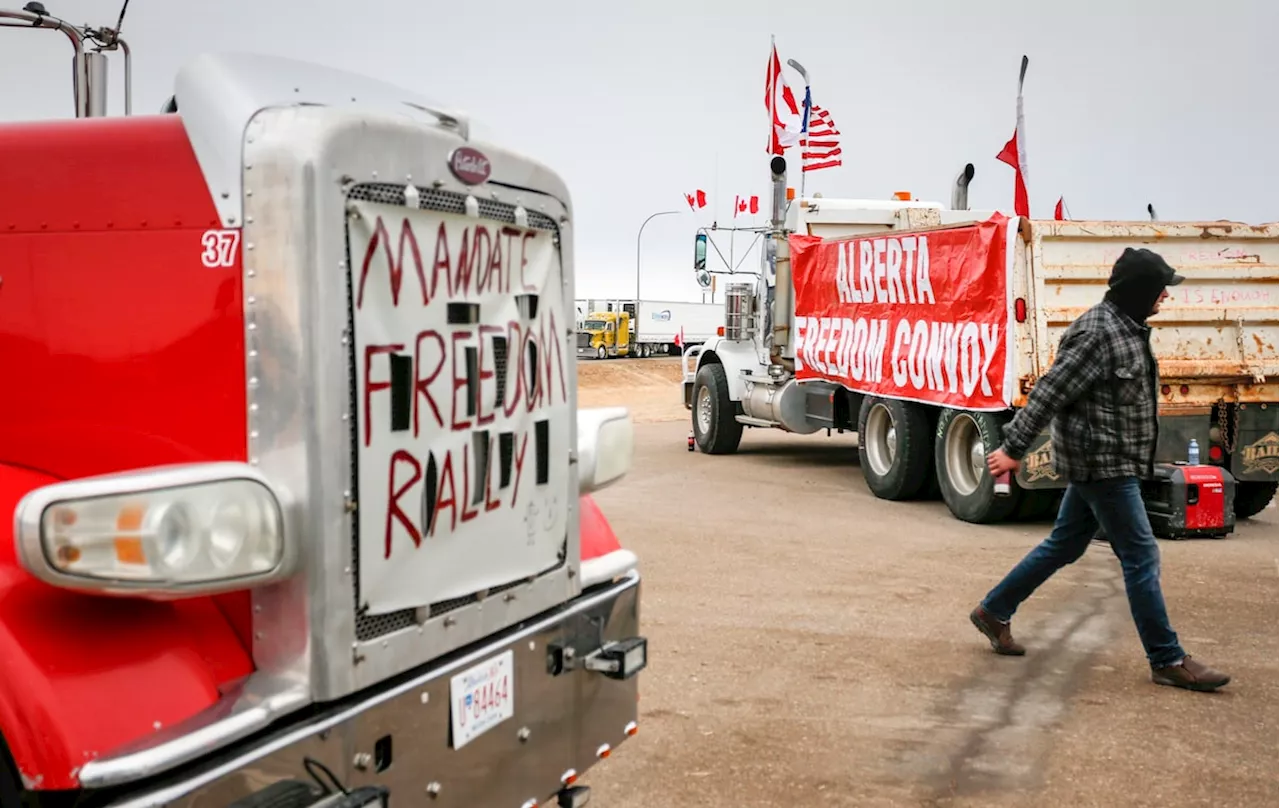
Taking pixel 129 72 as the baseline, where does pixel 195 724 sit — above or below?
below

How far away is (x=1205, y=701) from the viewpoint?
6.08m

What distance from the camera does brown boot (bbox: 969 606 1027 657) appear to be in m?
6.80

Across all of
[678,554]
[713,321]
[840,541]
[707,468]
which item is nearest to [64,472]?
[678,554]

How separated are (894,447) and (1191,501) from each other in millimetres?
3018

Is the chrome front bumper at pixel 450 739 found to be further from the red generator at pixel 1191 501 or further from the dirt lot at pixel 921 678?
the red generator at pixel 1191 501

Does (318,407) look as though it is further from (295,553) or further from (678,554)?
(678,554)

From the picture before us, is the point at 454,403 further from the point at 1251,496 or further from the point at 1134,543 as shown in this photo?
the point at 1251,496

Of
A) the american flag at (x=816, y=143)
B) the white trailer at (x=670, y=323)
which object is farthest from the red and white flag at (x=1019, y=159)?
the white trailer at (x=670, y=323)

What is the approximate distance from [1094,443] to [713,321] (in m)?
57.2

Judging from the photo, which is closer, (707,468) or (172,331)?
(172,331)

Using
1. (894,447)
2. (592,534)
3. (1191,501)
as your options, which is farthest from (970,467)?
(592,534)

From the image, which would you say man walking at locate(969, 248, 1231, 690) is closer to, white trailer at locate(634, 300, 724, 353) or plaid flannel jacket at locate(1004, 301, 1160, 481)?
plaid flannel jacket at locate(1004, 301, 1160, 481)

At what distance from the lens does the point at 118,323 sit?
9.97 ft

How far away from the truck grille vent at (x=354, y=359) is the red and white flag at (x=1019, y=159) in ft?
50.4
